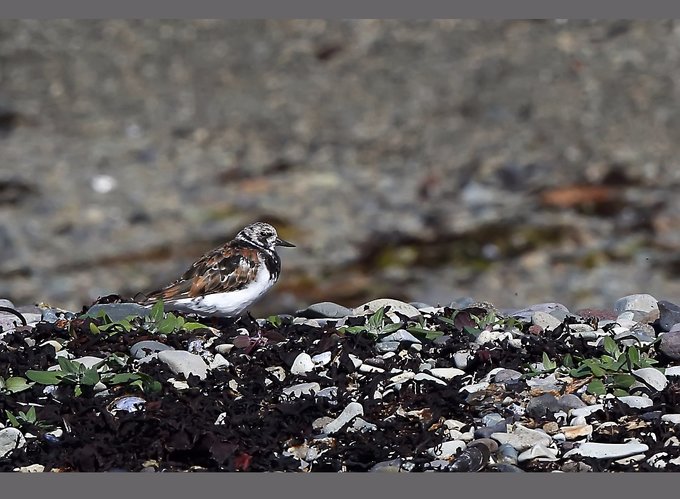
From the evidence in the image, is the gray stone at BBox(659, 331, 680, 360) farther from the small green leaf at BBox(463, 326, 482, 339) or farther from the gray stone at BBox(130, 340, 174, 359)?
the gray stone at BBox(130, 340, 174, 359)

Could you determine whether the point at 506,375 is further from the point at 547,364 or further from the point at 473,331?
the point at 473,331

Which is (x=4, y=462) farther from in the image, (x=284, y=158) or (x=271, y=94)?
(x=271, y=94)

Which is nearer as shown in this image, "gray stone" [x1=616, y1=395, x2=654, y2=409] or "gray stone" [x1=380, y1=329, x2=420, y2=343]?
"gray stone" [x1=616, y1=395, x2=654, y2=409]

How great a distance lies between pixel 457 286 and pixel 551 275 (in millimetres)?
1012

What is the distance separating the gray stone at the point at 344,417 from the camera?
6.31 metres

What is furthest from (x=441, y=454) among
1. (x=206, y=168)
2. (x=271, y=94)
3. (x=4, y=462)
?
(x=271, y=94)

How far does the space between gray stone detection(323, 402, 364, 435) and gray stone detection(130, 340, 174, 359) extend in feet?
4.43

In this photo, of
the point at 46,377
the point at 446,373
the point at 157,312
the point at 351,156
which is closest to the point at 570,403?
the point at 446,373

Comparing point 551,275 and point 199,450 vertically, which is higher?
point 199,450

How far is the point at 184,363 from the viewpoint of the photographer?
275 inches

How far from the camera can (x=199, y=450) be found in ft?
20.0

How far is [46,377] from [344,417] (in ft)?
5.45

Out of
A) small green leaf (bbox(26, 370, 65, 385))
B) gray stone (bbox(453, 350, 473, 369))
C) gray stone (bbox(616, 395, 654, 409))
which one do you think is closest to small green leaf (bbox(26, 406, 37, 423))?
small green leaf (bbox(26, 370, 65, 385))

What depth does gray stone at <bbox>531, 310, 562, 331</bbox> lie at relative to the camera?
7.98 m
